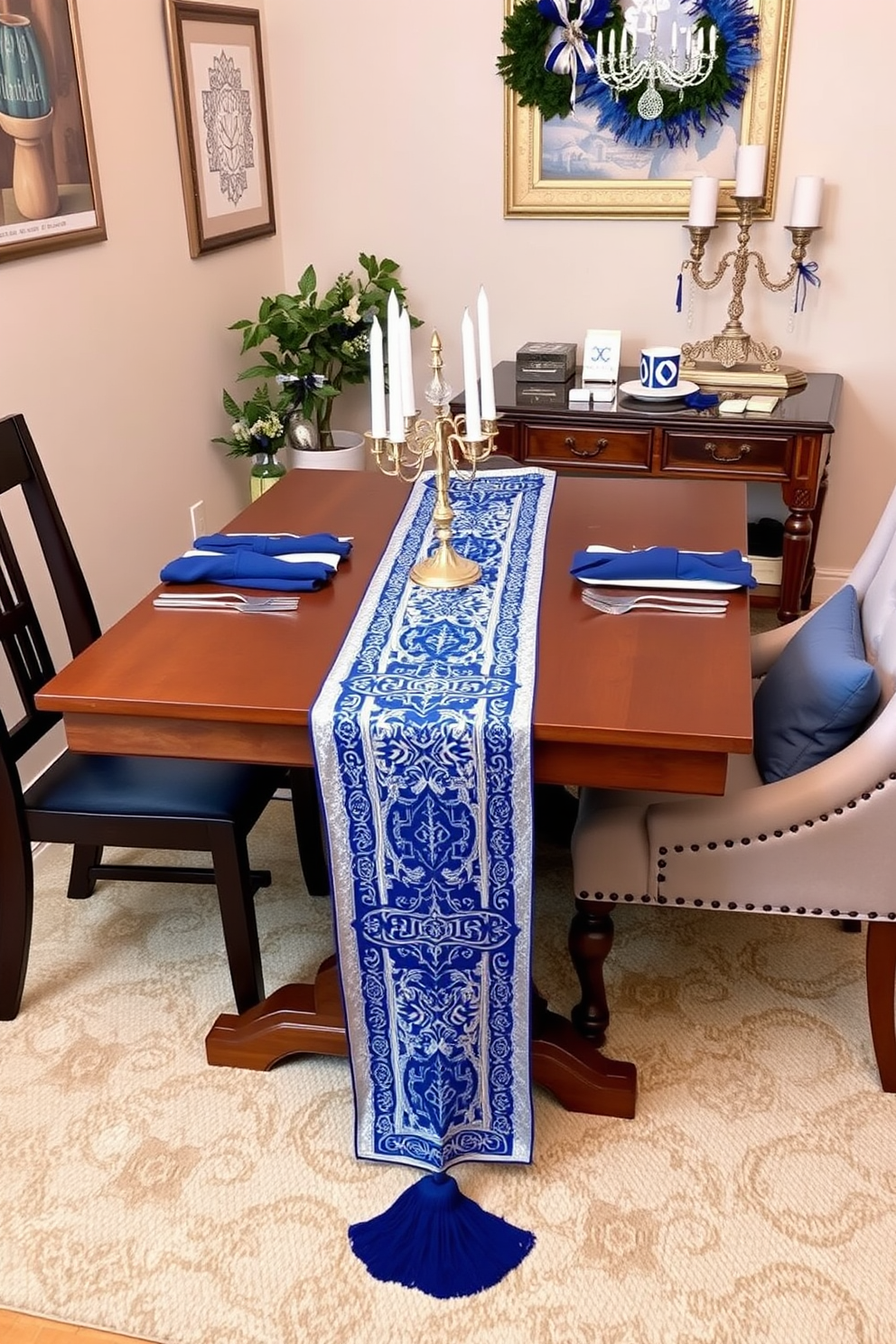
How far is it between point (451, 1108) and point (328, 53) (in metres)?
3.19

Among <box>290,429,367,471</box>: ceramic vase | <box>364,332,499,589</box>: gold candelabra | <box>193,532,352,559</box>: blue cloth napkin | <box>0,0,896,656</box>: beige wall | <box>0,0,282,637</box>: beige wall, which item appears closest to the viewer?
<box>364,332,499,589</box>: gold candelabra

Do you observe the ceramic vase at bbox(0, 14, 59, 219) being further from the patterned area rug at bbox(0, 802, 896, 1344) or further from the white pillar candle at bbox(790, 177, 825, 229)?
the white pillar candle at bbox(790, 177, 825, 229)

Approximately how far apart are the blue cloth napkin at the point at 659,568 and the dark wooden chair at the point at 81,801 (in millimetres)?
691

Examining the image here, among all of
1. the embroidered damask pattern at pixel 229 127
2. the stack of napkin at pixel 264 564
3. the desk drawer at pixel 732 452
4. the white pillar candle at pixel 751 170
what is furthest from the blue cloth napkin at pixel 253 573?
the white pillar candle at pixel 751 170

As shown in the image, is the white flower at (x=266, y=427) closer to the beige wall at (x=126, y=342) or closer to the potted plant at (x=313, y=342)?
the potted plant at (x=313, y=342)

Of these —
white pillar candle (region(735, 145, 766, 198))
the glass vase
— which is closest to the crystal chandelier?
white pillar candle (region(735, 145, 766, 198))

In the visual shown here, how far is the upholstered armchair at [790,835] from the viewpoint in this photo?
5.76ft

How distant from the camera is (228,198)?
345 centimetres

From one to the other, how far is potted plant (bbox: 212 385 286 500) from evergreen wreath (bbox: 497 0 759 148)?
120 centimetres

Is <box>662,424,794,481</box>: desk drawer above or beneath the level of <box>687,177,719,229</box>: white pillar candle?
beneath

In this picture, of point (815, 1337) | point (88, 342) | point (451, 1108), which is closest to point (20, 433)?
point (88, 342)

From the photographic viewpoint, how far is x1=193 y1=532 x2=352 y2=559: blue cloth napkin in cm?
208

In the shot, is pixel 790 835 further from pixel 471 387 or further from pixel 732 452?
pixel 732 452

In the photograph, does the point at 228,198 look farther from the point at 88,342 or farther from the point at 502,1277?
the point at 502,1277
